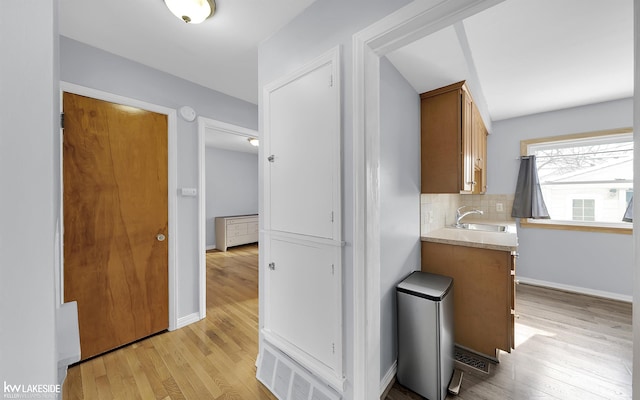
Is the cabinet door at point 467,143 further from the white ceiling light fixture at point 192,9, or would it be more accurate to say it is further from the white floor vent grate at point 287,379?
the white ceiling light fixture at point 192,9

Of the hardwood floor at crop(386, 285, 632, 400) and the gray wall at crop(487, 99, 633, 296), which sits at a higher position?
the gray wall at crop(487, 99, 633, 296)

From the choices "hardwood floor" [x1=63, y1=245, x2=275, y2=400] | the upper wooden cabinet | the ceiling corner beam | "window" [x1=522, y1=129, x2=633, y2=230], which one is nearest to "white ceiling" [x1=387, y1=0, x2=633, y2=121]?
the ceiling corner beam

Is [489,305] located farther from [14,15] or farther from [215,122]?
[215,122]

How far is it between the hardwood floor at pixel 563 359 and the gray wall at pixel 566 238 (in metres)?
0.36

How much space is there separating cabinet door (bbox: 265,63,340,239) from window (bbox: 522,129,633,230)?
12.1ft

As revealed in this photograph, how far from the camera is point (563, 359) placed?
185 cm

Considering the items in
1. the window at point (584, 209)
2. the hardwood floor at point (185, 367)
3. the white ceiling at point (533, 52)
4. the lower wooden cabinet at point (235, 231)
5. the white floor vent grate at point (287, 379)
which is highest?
the white ceiling at point (533, 52)

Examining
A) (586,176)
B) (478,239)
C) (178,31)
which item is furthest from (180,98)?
(586,176)

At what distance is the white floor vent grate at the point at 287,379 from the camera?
1.32 metres

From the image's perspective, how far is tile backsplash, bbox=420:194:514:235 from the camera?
2.31 meters

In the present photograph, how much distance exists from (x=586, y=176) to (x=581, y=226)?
26.7 inches

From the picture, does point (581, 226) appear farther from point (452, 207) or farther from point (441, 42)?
point (441, 42)

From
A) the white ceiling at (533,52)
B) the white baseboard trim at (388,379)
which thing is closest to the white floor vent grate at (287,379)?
the white baseboard trim at (388,379)

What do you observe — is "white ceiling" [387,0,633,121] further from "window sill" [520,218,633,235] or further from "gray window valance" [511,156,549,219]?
"window sill" [520,218,633,235]
